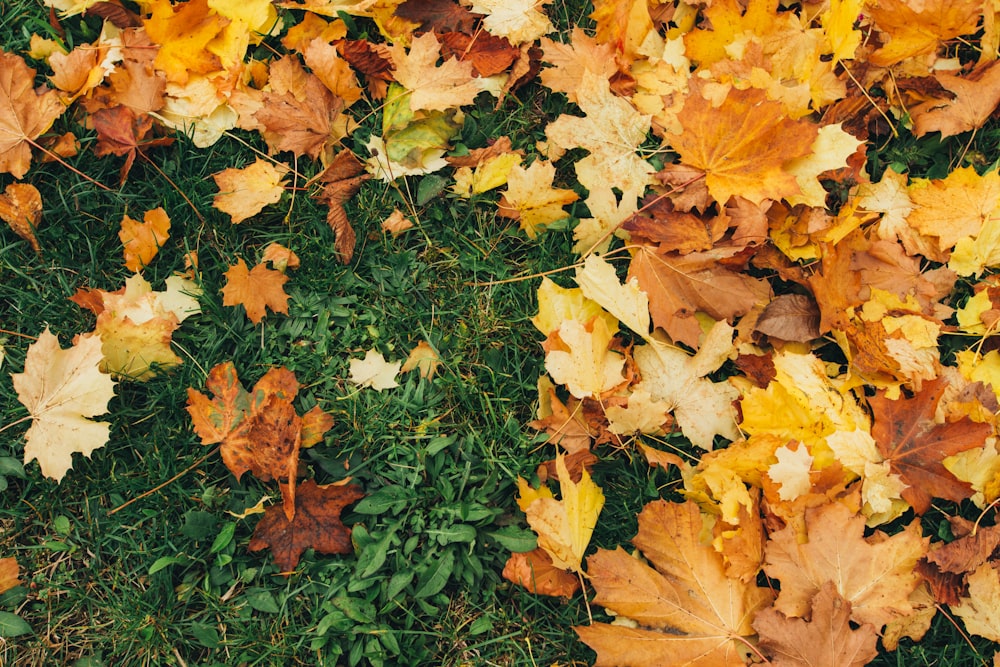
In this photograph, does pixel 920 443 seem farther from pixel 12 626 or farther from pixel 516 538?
pixel 12 626

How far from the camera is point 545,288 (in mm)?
1986

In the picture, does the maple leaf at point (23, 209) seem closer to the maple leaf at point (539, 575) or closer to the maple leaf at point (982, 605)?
the maple leaf at point (539, 575)

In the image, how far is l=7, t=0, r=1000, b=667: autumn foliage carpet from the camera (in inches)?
70.9

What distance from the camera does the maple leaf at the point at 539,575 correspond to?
183 cm

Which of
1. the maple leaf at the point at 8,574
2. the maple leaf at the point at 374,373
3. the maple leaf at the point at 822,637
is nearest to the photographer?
the maple leaf at the point at 822,637

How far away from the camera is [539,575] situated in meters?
1.84

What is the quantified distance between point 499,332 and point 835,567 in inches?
41.5

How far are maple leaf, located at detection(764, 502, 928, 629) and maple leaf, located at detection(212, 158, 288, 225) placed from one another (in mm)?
1667

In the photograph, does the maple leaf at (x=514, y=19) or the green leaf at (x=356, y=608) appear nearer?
the green leaf at (x=356, y=608)

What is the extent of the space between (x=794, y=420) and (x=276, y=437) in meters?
1.36

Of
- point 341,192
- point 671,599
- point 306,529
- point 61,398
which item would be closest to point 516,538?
point 671,599

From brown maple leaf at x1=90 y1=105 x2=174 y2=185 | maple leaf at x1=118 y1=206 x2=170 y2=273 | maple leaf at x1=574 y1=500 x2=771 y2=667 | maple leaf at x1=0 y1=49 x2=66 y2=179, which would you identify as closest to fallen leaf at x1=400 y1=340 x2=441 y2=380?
maple leaf at x1=574 y1=500 x2=771 y2=667

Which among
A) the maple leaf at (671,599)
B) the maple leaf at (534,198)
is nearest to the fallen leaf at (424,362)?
the maple leaf at (534,198)

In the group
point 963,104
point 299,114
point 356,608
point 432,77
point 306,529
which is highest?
point 963,104
